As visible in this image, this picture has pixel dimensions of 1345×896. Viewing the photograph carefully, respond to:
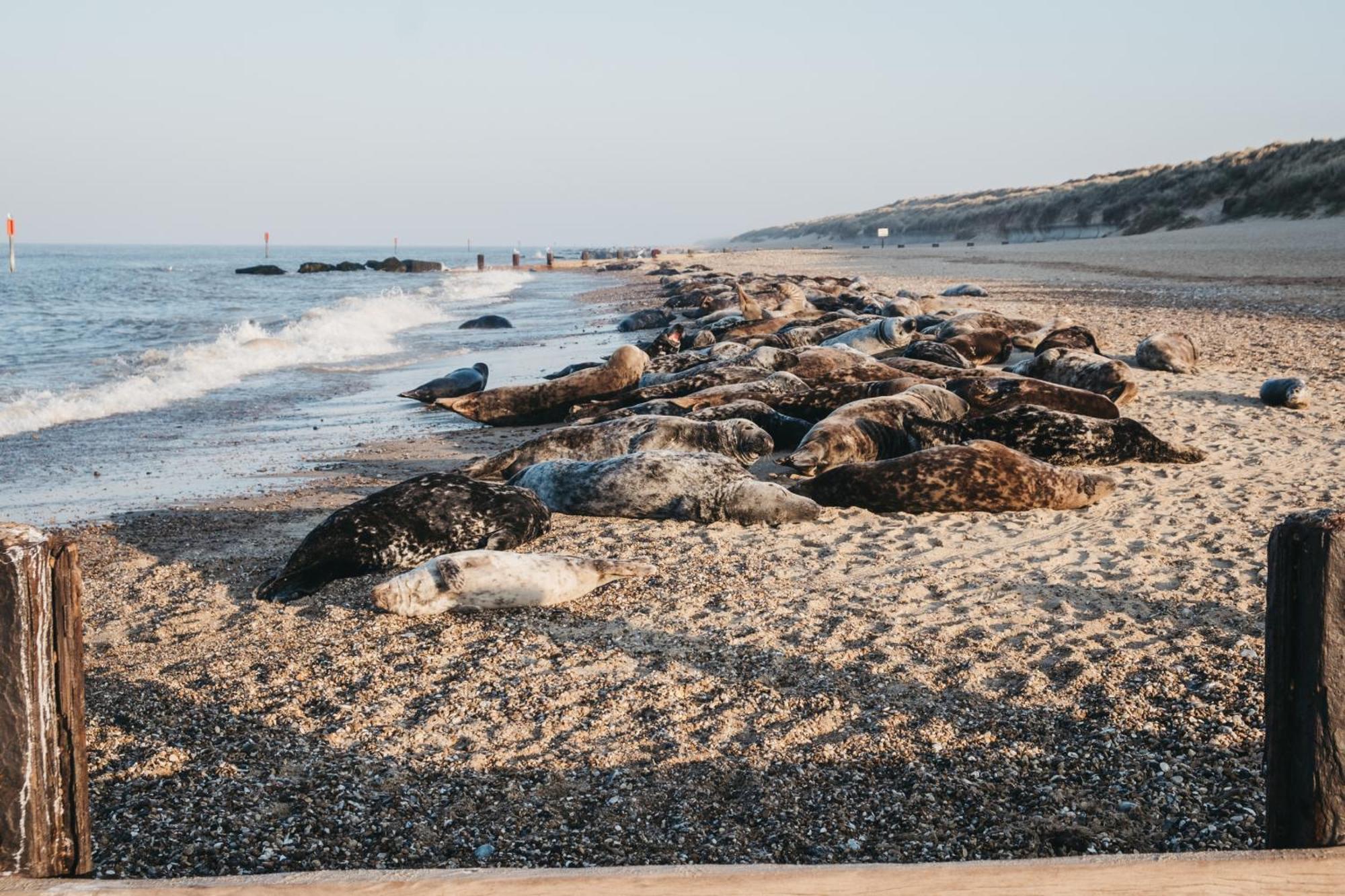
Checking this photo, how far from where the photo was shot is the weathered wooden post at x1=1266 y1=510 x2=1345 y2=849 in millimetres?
1976

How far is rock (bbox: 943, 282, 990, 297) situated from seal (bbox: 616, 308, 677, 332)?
6082mm

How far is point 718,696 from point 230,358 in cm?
1337

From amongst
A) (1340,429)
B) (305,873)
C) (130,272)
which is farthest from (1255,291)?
(130,272)

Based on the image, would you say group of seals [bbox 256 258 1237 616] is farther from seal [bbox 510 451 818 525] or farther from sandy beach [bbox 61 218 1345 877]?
sandy beach [bbox 61 218 1345 877]

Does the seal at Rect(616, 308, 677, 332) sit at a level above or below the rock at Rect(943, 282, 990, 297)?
below

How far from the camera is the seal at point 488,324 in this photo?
2045 centimetres

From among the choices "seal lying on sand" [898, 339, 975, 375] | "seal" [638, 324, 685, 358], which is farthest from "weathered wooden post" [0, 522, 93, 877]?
"seal" [638, 324, 685, 358]

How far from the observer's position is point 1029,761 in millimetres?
2828

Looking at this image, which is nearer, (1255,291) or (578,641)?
(578,641)

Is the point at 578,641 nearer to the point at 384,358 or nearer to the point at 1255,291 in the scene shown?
the point at 384,358

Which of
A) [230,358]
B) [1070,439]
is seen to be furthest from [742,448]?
[230,358]

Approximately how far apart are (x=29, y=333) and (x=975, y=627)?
20.5 m

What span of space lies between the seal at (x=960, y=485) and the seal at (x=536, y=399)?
3726 millimetres

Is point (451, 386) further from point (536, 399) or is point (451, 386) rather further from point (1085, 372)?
point (1085, 372)
